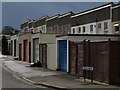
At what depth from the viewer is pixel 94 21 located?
5722 cm

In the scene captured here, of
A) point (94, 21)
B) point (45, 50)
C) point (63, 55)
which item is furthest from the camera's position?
point (94, 21)

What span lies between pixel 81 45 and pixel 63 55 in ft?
20.7

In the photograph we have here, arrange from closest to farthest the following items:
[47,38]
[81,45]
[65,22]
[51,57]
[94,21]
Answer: [81,45]
[51,57]
[47,38]
[94,21]
[65,22]

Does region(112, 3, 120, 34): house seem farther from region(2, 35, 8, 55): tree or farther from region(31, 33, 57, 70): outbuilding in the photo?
region(2, 35, 8, 55): tree

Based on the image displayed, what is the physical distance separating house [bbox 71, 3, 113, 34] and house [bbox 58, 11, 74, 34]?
2224 millimetres

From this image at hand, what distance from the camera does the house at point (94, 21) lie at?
5231cm

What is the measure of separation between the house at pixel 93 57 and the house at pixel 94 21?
18.5 metres

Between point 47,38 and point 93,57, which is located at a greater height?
point 47,38

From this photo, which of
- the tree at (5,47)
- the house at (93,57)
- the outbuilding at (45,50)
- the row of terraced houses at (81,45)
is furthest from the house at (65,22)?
the house at (93,57)

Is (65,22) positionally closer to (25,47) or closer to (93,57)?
(25,47)

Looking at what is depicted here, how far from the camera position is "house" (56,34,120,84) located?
2252cm

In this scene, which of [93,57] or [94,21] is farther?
[94,21]

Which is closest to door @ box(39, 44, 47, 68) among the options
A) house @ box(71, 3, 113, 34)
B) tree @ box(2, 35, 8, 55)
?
house @ box(71, 3, 113, 34)

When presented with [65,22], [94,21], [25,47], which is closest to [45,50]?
[94,21]
